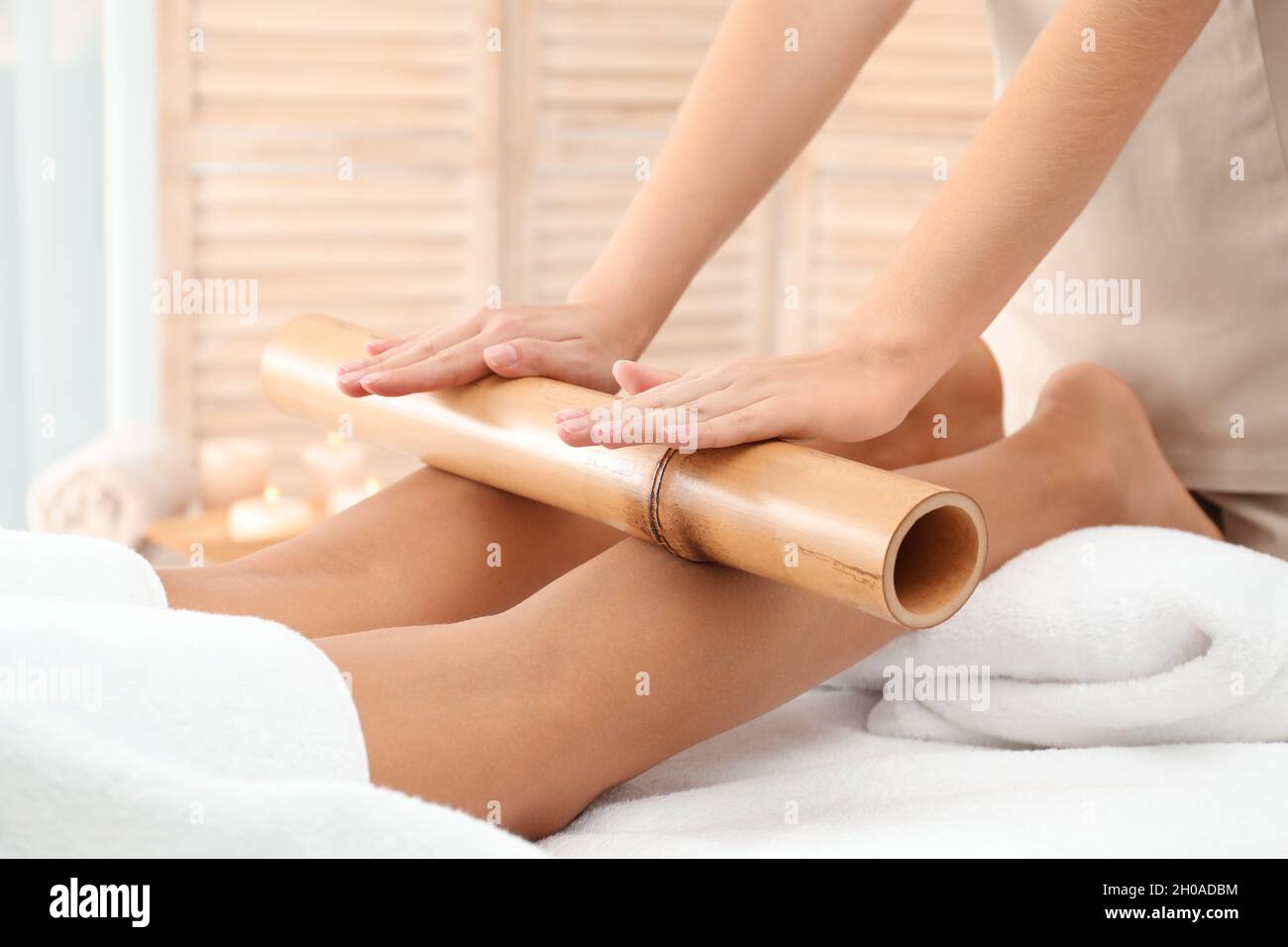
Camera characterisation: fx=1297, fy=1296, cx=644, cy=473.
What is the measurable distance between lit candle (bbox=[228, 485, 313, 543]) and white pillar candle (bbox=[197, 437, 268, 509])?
0.59 ft

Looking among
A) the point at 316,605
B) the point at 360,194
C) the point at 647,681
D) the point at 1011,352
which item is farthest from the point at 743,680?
the point at 360,194

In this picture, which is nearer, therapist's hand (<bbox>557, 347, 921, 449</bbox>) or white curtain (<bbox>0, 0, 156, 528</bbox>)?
therapist's hand (<bbox>557, 347, 921, 449</bbox>)

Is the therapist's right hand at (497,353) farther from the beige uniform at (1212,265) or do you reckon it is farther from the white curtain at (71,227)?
the white curtain at (71,227)

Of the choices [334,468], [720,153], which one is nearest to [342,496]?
→ [334,468]

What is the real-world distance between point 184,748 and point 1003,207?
626 millimetres

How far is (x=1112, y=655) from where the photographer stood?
2.87ft

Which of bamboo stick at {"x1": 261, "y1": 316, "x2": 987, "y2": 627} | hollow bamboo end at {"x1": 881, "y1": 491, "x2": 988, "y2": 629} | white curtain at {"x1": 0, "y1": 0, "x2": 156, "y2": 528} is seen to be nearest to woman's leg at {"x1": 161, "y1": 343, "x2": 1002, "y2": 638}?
bamboo stick at {"x1": 261, "y1": 316, "x2": 987, "y2": 627}

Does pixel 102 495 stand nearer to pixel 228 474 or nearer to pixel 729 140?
pixel 228 474

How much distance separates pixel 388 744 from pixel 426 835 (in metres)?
0.11

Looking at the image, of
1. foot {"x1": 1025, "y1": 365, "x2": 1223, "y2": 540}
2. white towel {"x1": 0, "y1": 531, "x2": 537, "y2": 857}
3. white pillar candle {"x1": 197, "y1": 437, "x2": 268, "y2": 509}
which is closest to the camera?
white towel {"x1": 0, "y1": 531, "x2": 537, "y2": 857}

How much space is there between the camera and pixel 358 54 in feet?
9.63

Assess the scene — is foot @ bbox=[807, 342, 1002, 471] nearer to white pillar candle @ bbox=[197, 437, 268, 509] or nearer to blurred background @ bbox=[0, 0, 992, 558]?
blurred background @ bbox=[0, 0, 992, 558]

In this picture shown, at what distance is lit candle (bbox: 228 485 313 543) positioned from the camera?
7.06 feet

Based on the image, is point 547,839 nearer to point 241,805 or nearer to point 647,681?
point 647,681
